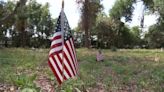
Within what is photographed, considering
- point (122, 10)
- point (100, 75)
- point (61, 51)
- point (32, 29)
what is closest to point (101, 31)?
point (122, 10)

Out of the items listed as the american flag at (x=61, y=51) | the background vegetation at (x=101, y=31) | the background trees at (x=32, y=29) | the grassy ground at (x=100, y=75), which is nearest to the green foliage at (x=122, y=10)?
the background vegetation at (x=101, y=31)

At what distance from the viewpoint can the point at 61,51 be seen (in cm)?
635

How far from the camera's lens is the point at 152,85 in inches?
399

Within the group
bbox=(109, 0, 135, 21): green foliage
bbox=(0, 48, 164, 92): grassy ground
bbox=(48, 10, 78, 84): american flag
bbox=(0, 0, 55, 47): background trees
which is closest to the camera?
bbox=(48, 10, 78, 84): american flag

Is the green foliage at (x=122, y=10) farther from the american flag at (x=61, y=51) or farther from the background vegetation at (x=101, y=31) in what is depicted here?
the american flag at (x=61, y=51)

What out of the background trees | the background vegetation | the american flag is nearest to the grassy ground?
the american flag

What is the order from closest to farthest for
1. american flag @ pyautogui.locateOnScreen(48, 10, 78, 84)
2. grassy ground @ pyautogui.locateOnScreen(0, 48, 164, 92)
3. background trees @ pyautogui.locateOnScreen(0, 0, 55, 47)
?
american flag @ pyautogui.locateOnScreen(48, 10, 78, 84) < grassy ground @ pyautogui.locateOnScreen(0, 48, 164, 92) < background trees @ pyautogui.locateOnScreen(0, 0, 55, 47)

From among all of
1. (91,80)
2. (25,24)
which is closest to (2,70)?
(91,80)

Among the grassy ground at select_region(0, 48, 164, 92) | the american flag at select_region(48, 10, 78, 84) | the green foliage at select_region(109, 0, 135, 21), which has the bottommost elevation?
the grassy ground at select_region(0, 48, 164, 92)

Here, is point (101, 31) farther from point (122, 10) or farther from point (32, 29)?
point (32, 29)

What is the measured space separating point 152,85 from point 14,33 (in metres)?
24.6

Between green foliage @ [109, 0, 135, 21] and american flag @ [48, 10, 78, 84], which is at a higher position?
green foliage @ [109, 0, 135, 21]

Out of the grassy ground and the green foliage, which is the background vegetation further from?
the grassy ground

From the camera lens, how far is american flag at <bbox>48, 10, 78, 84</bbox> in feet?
20.6
